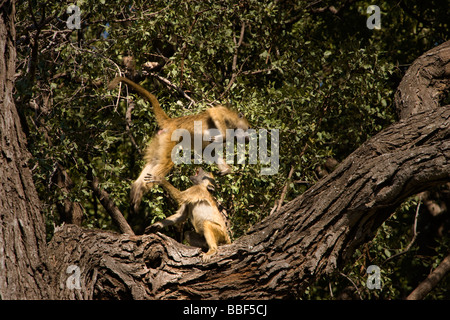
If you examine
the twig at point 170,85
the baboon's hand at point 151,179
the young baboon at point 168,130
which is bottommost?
the baboon's hand at point 151,179

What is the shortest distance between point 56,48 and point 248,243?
3.01 metres

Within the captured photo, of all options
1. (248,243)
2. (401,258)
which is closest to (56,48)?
(248,243)

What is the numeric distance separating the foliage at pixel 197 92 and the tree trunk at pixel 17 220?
3.79ft

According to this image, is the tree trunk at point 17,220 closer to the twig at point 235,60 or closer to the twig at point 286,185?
the twig at point 286,185

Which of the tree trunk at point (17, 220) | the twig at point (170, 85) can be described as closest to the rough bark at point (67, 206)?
the twig at point (170, 85)

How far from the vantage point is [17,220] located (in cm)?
372

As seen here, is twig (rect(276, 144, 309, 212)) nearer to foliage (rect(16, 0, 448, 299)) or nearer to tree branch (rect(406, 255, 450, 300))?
foliage (rect(16, 0, 448, 299))

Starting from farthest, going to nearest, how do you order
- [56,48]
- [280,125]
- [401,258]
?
[401,258] < [280,125] < [56,48]

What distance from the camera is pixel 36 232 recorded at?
379 centimetres

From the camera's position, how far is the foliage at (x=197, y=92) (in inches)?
221

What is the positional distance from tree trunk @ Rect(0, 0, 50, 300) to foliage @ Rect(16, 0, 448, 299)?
3.79 ft

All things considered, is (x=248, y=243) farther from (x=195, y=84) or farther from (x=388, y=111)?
(x=388, y=111)

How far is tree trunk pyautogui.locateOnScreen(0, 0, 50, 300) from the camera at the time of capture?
3.65 meters

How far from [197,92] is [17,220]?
9.06ft
